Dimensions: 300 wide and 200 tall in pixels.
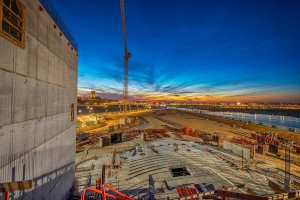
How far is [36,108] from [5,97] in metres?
2.39

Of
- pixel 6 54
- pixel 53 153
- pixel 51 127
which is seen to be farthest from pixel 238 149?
pixel 6 54

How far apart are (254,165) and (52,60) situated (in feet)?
88.8

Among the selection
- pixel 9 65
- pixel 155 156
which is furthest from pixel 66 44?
pixel 155 156

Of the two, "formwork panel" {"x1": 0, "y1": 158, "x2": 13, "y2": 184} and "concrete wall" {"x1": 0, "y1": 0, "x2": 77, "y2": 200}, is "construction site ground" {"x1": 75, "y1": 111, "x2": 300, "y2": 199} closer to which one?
"concrete wall" {"x1": 0, "y1": 0, "x2": 77, "y2": 200}

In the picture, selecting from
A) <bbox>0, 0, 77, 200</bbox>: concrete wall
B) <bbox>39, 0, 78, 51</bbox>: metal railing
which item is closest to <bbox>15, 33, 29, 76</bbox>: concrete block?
<bbox>0, 0, 77, 200</bbox>: concrete wall

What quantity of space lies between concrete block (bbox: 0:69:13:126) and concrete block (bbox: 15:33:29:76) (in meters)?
0.65

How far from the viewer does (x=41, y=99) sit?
28.7 ft

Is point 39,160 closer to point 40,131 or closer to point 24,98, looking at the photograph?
point 40,131

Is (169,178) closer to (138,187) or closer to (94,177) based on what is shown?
(138,187)

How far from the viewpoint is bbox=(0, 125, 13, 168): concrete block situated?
18.9 feet

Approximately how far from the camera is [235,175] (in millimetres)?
18656

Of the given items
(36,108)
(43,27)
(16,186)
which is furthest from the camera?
(43,27)

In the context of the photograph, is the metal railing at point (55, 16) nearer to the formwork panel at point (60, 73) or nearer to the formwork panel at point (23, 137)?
the formwork panel at point (60, 73)

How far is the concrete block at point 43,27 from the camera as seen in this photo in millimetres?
8568
